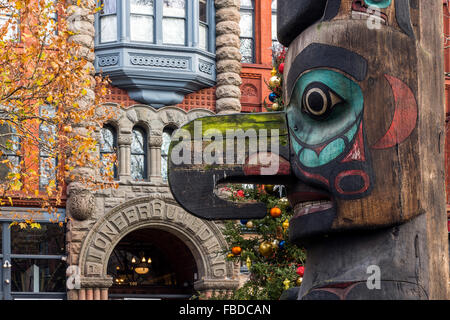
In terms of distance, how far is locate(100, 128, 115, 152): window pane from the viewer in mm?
21703

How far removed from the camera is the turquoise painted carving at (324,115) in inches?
220

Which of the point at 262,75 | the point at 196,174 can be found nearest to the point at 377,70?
the point at 196,174

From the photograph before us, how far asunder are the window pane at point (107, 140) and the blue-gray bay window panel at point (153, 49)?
Result: 1025 millimetres

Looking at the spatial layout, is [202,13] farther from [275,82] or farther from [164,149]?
[275,82]

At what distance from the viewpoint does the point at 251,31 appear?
79.0 ft

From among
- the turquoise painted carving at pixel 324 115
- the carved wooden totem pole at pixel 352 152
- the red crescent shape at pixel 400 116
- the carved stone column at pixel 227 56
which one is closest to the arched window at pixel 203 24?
the carved stone column at pixel 227 56

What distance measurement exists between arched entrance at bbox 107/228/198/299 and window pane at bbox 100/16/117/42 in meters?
4.71

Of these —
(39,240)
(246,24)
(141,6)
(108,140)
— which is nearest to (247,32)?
(246,24)

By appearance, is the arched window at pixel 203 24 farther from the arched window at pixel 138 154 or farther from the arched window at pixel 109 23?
the arched window at pixel 138 154

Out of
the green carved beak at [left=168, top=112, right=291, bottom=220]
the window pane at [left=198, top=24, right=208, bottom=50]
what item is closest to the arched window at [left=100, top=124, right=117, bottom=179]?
the window pane at [left=198, top=24, right=208, bottom=50]

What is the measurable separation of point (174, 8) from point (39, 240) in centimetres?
633

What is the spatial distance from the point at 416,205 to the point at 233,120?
1262 millimetres

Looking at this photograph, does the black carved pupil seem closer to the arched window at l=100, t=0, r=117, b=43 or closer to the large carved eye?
the large carved eye

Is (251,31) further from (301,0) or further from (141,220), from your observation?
(301,0)
